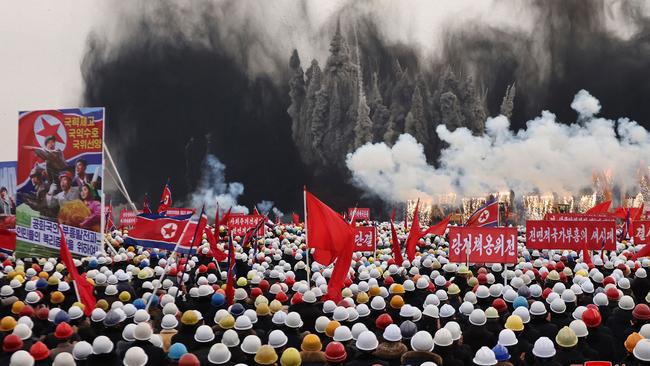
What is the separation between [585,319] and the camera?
555 cm

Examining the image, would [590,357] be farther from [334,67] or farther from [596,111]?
[334,67]

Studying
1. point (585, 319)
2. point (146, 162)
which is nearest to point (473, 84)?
point (146, 162)

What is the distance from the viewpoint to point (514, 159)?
3312cm

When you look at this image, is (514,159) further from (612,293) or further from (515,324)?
(515,324)

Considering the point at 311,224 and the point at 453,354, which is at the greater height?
the point at 311,224

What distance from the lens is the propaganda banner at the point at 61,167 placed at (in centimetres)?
1057

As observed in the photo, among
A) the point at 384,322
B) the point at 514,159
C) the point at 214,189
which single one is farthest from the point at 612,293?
the point at 214,189

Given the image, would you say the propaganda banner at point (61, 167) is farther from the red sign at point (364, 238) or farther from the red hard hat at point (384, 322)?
the red hard hat at point (384, 322)

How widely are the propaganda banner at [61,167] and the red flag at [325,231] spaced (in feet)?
13.8

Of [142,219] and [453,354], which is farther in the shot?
[142,219]

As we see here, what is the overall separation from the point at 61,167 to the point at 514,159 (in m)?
26.4

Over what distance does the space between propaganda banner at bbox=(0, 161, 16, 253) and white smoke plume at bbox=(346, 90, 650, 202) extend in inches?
847

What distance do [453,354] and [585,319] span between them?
1.26 m

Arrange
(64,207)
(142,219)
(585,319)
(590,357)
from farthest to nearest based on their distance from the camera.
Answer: (64,207)
(142,219)
(585,319)
(590,357)
